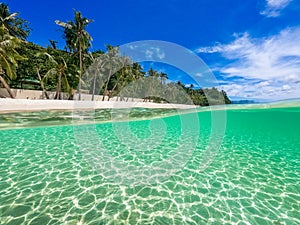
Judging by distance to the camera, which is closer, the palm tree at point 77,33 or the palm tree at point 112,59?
A: the palm tree at point 77,33

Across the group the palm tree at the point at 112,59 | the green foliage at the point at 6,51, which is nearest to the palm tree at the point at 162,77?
the palm tree at the point at 112,59

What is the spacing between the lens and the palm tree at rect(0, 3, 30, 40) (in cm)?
1833

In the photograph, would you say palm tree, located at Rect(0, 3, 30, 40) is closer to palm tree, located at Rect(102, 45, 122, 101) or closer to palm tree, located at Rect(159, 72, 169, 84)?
palm tree, located at Rect(102, 45, 122, 101)

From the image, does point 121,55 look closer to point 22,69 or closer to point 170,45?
point 22,69

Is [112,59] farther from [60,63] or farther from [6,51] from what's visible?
[6,51]

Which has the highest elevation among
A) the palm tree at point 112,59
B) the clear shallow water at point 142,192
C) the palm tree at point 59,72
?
the palm tree at point 112,59

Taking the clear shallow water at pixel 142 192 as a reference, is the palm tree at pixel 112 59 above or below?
above

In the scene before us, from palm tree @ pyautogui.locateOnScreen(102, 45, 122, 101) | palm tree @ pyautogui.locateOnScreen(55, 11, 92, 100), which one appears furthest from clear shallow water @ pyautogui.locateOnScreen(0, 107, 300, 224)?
palm tree @ pyautogui.locateOnScreen(102, 45, 122, 101)

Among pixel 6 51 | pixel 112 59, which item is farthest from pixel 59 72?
pixel 112 59

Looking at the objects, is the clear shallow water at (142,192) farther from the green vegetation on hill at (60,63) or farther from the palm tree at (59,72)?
the palm tree at (59,72)

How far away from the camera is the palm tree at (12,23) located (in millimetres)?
18334

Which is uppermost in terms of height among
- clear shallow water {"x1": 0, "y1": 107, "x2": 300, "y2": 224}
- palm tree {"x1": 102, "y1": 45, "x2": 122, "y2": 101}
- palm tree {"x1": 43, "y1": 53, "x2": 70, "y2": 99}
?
palm tree {"x1": 102, "y1": 45, "x2": 122, "y2": 101}

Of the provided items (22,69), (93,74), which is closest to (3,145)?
(22,69)

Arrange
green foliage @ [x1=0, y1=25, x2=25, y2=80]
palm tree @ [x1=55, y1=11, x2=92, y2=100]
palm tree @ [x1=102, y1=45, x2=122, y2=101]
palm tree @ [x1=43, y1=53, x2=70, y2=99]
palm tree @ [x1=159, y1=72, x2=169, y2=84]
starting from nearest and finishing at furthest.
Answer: green foliage @ [x1=0, y1=25, x2=25, y2=80] < palm tree @ [x1=43, y1=53, x2=70, y2=99] < palm tree @ [x1=55, y1=11, x2=92, y2=100] < palm tree @ [x1=102, y1=45, x2=122, y2=101] < palm tree @ [x1=159, y1=72, x2=169, y2=84]
